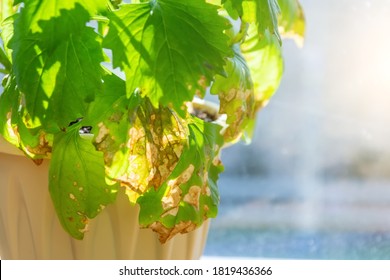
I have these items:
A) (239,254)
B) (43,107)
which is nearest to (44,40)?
(43,107)

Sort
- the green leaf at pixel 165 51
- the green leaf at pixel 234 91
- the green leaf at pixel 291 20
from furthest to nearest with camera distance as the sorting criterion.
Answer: the green leaf at pixel 291 20
the green leaf at pixel 234 91
the green leaf at pixel 165 51

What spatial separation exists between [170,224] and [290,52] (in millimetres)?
854

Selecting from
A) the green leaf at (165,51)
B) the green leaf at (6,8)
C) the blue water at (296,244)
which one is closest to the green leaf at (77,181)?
the green leaf at (165,51)

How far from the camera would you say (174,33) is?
771 mm

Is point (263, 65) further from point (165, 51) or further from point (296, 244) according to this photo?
point (296, 244)

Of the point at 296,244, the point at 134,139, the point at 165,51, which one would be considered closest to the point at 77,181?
the point at 134,139

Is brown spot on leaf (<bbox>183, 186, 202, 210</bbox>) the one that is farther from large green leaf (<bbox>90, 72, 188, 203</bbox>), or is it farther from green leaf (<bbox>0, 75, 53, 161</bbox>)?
green leaf (<bbox>0, 75, 53, 161</bbox>)

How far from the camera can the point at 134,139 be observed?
0.83 metres

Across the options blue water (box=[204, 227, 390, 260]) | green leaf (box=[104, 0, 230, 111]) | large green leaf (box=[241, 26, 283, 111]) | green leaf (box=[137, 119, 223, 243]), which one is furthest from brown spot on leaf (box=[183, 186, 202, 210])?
blue water (box=[204, 227, 390, 260])

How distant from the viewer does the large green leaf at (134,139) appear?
822 millimetres

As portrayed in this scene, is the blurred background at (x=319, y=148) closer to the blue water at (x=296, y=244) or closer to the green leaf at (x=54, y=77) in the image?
the blue water at (x=296, y=244)

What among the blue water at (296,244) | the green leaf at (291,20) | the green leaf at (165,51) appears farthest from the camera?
the blue water at (296,244)

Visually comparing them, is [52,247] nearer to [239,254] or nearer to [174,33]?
[174,33]

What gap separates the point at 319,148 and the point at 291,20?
62 centimetres
